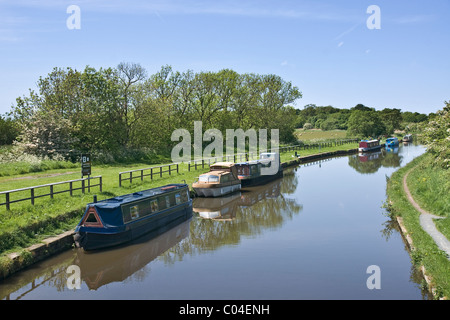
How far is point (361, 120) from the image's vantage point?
95.7m

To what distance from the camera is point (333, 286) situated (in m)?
12.3

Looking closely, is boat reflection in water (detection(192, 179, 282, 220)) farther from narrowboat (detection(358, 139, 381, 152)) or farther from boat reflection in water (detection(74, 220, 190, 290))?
narrowboat (detection(358, 139, 381, 152))

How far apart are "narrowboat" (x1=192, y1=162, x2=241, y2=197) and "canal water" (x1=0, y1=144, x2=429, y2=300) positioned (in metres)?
3.16

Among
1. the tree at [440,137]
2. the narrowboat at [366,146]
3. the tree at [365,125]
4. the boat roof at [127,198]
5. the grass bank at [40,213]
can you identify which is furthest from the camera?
the tree at [365,125]

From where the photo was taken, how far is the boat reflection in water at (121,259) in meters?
13.6

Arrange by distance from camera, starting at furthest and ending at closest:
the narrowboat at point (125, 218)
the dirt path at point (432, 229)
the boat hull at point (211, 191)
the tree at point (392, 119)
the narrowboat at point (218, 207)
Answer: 1. the tree at point (392, 119)
2. the boat hull at point (211, 191)
3. the narrowboat at point (218, 207)
4. the narrowboat at point (125, 218)
5. the dirt path at point (432, 229)

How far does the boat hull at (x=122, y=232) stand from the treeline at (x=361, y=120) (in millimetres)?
41647

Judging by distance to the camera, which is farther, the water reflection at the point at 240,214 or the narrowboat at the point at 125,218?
the water reflection at the point at 240,214

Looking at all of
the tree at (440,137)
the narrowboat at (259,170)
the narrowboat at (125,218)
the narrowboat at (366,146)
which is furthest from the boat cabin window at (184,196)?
the narrowboat at (366,146)

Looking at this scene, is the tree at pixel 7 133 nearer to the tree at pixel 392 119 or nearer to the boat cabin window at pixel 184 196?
the boat cabin window at pixel 184 196

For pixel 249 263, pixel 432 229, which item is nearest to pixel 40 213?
→ pixel 249 263

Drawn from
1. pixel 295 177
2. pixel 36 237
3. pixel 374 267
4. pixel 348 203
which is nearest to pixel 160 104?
pixel 295 177

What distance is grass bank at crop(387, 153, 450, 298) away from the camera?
36.2 feet
